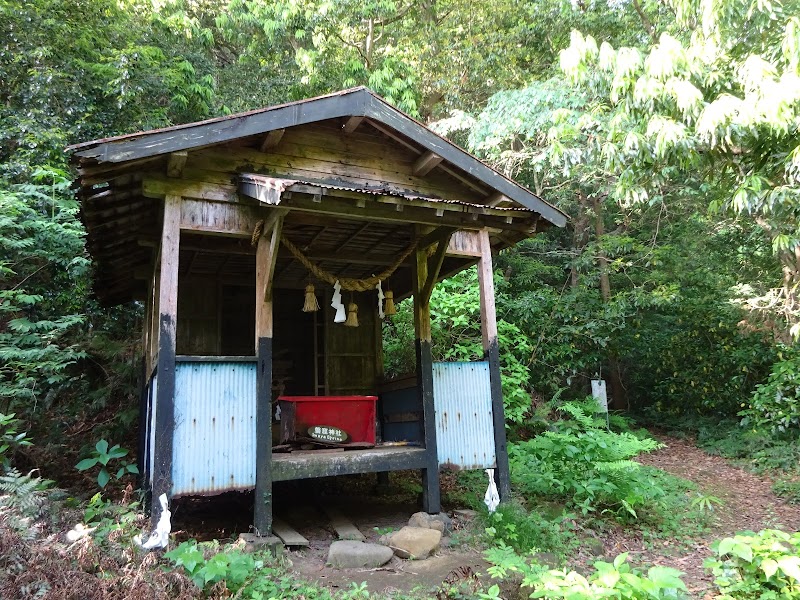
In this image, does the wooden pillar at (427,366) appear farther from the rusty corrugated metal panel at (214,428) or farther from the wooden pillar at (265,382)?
the rusty corrugated metal panel at (214,428)

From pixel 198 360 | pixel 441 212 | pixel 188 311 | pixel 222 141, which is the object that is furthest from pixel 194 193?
pixel 188 311

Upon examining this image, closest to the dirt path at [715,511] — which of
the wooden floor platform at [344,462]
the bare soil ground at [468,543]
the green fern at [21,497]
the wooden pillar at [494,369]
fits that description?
the bare soil ground at [468,543]

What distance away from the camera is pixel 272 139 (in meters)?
6.20

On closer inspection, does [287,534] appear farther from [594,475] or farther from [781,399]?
[781,399]

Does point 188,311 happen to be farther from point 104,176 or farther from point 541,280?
point 541,280

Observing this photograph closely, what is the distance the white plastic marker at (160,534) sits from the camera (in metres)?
4.62

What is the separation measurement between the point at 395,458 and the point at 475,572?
170 cm

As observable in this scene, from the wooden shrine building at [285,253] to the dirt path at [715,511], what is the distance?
1.65 meters

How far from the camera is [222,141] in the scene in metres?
5.68

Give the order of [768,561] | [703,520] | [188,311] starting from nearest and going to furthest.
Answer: [768,561], [703,520], [188,311]

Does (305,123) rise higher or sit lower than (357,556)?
higher

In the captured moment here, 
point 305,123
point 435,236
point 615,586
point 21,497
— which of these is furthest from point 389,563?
point 305,123

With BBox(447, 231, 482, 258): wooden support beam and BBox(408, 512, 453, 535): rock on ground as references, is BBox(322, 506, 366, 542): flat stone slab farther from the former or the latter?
BBox(447, 231, 482, 258): wooden support beam

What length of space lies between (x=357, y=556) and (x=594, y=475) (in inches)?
136
